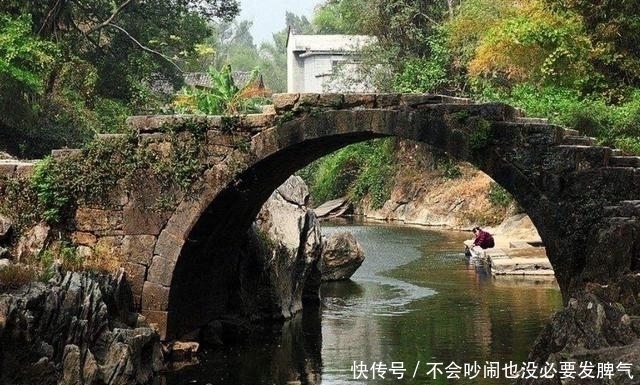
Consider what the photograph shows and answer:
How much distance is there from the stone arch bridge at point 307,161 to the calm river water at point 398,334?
50.0 inches

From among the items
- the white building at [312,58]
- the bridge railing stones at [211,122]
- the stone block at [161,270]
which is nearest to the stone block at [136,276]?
the stone block at [161,270]

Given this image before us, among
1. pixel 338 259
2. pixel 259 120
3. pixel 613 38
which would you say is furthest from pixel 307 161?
pixel 613 38

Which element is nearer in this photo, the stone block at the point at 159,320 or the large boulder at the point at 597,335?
the large boulder at the point at 597,335

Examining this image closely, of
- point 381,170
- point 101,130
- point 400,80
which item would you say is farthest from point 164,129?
point 381,170

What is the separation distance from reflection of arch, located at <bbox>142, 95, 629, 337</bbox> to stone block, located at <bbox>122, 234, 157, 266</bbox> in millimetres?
122

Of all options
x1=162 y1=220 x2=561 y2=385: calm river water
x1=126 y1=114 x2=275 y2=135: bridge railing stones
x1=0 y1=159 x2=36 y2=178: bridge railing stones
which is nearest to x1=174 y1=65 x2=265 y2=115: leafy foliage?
x1=162 y1=220 x2=561 y2=385: calm river water

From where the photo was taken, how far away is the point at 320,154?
14.3 meters

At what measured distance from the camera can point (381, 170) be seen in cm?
3909

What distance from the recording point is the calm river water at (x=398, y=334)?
41.9ft

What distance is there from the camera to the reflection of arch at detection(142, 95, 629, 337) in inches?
437

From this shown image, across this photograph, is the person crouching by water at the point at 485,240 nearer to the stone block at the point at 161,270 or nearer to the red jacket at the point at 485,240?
the red jacket at the point at 485,240

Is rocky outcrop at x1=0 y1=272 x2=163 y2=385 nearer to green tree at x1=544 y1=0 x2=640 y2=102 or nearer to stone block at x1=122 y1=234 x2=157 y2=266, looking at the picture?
stone block at x1=122 y1=234 x2=157 y2=266

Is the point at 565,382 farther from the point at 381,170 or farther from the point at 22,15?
the point at 381,170

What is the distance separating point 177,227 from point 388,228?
19552 millimetres
